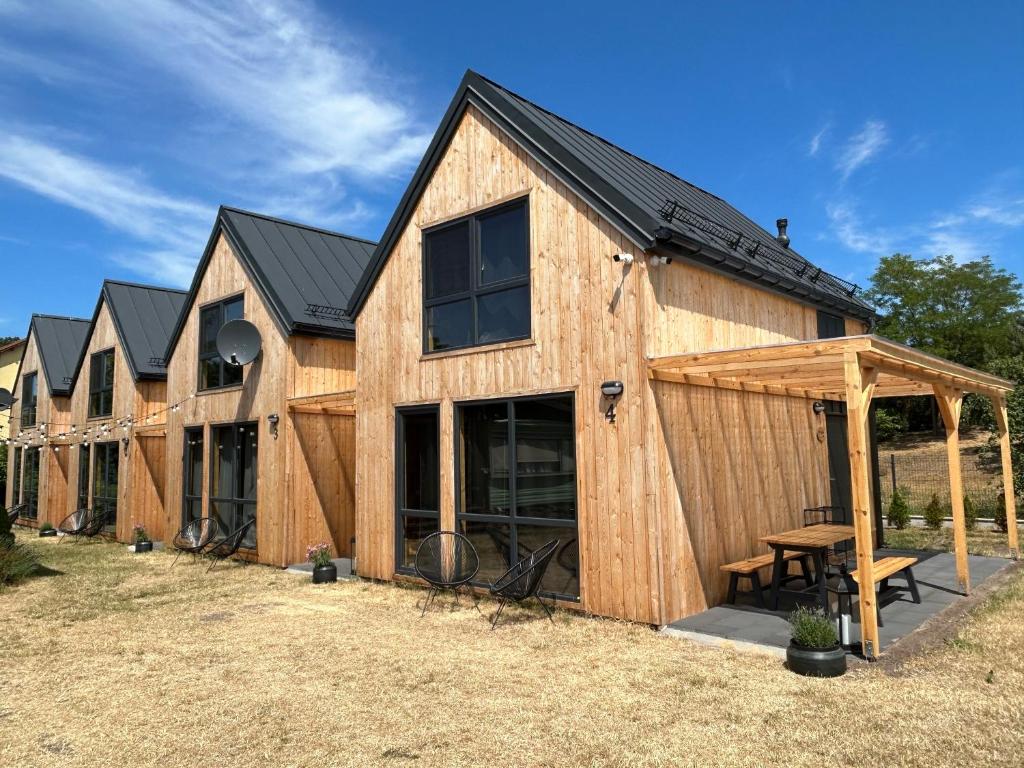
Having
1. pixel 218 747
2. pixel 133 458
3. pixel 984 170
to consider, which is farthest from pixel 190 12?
pixel 984 170

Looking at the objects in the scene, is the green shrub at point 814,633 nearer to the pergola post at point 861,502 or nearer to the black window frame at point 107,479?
the pergola post at point 861,502

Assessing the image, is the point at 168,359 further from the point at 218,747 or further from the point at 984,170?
the point at 984,170

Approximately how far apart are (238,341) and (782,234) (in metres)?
10.6

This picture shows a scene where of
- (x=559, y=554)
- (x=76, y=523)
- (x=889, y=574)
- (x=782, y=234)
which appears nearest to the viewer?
(x=889, y=574)

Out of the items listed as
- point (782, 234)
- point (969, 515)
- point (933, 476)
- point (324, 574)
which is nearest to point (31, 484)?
point (324, 574)

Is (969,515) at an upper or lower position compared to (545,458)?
lower

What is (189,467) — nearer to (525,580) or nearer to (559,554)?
(559,554)

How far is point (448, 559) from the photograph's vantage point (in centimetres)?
877

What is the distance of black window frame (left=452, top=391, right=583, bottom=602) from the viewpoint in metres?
7.71

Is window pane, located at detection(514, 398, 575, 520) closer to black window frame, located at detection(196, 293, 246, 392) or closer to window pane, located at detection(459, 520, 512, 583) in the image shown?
window pane, located at detection(459, 520, 512, 583)

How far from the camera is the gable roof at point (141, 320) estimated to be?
1700 cm

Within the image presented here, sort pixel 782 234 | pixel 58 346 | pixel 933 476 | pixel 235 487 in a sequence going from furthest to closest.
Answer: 1. pixel 933 476
2. pixel 58 346
3. pixel 782 234
4. pixel 235 487

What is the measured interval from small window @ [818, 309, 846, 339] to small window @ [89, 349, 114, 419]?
54.9 ft

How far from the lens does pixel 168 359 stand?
15.5 metres
